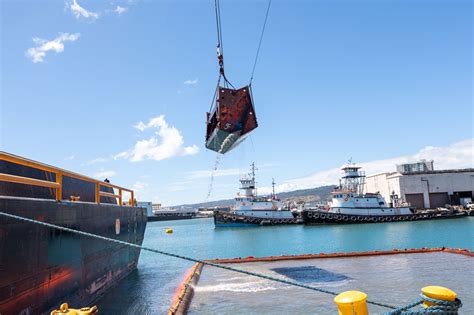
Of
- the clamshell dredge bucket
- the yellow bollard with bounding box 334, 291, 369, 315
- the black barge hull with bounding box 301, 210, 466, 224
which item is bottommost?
the black barge hull with bounding box 301, 210, 466, 224

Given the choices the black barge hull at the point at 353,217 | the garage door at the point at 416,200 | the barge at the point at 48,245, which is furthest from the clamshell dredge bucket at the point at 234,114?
the garage door at the point at 416,200

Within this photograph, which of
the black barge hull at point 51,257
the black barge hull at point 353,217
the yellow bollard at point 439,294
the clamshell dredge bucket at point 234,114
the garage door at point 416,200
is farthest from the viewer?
the garage door at point 416,200

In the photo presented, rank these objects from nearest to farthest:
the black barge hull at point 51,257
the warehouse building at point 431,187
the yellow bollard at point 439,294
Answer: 1. the yellow bollard at point 439,294
2. the black barge hull at point 51,257
3. the warehouse building at point 431,187

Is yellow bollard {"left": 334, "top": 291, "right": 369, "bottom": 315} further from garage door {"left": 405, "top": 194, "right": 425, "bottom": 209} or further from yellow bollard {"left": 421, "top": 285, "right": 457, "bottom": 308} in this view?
garage door {"left": 405, "top": 194, "right": 425, "bottom": 209}

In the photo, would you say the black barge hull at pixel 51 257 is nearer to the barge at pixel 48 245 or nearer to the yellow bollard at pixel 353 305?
the barge at pixel 48 245

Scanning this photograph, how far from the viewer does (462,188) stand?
261 feet

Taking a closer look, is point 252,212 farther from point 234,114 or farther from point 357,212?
point 234,114

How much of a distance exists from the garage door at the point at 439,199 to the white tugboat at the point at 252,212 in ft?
109

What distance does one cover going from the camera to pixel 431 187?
7881cm

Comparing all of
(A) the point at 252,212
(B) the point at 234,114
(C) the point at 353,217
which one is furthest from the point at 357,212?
(B) the point at 234,114

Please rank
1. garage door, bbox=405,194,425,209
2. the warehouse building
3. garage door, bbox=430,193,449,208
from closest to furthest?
1. the warehouse building
2. garage door, bbox=405,194,425,209
3. garage door, bbox=430,193,449,208

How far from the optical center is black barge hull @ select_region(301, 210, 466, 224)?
64.9m

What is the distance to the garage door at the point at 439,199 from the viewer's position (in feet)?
261

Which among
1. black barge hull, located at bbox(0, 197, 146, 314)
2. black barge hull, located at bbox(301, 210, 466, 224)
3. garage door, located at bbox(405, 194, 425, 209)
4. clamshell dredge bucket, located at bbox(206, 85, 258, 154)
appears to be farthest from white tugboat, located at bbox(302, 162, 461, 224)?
black barge hull, located at bbox(0, 197, 146, 314)
